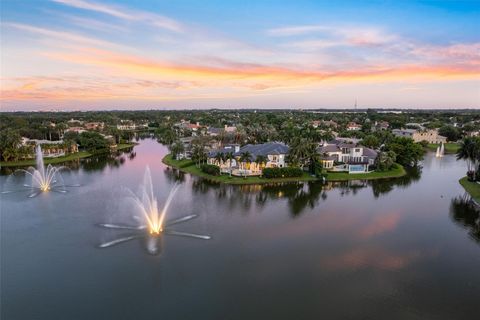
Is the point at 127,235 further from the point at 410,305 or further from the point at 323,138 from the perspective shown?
the point at 323,138

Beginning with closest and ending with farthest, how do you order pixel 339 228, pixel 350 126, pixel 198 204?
pixel 339 228 < pixel 198 204 < pixel 350 126

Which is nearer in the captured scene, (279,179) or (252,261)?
(252,261)

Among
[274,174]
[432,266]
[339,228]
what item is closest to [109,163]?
[274,174]

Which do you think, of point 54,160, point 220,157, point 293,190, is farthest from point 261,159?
point 54,160

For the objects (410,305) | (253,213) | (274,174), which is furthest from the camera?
(274,174)

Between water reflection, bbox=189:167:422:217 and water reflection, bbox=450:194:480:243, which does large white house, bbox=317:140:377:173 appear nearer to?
water reflection, bbox=189:167:422:217

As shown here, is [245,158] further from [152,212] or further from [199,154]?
[152,212]
